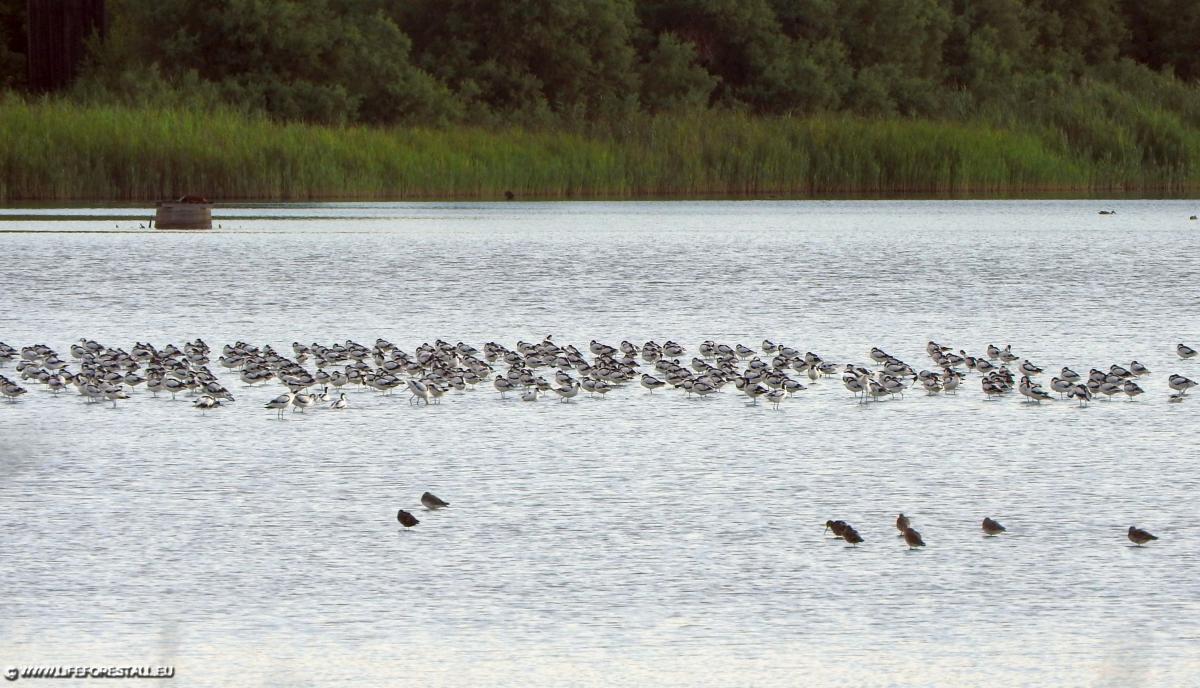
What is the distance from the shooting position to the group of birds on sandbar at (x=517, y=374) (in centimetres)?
1340

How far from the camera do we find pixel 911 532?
8.59m

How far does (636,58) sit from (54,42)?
2023cm

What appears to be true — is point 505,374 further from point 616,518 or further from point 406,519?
point 406,519

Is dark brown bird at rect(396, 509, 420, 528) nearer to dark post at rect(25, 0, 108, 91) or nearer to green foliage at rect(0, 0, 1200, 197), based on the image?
green foliage at rect(0, 0, 1200, 197)

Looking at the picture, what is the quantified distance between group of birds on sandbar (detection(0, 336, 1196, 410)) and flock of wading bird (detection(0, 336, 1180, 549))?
0.03ft

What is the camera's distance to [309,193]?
41.6 m

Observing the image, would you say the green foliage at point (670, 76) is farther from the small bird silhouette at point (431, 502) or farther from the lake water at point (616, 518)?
the small bird silhouette at point (431, 502)

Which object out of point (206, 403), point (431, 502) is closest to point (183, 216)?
point (206, 403)

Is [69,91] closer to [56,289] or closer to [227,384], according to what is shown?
[56,289]

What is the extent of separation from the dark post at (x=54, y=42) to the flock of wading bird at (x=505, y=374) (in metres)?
44.8

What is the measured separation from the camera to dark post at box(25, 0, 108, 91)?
57906 millimetres

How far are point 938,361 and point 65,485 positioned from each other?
7.13 m

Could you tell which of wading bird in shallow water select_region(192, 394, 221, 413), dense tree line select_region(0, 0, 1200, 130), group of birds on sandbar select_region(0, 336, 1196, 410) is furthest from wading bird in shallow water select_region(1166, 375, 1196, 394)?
dense tree line select_region(0, 0, 1200, 130)

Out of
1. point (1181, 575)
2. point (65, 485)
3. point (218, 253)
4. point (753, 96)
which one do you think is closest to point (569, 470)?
point (65, 485)
